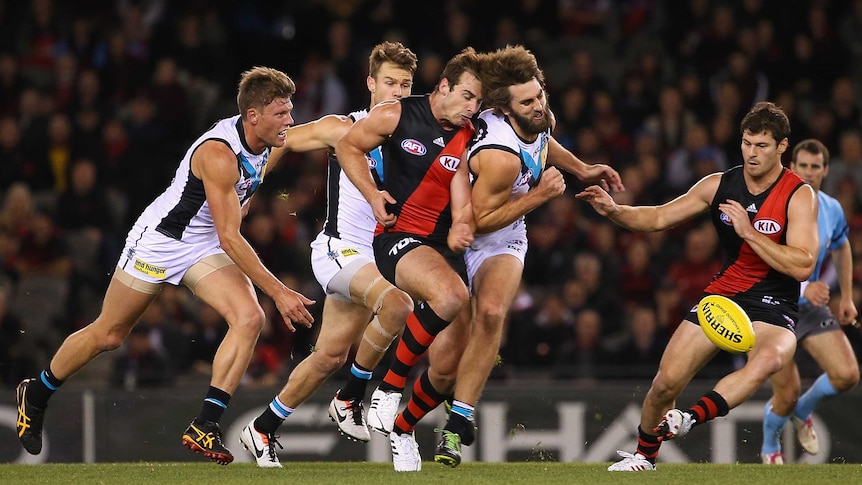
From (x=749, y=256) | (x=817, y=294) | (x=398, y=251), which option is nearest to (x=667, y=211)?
(x=749, y=256)

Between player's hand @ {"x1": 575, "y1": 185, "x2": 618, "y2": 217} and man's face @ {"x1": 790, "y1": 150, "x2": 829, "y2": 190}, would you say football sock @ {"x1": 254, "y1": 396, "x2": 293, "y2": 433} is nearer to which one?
player's hand @ {"x1": 575, "y1": 185, "x2": 618, "y2": 217}

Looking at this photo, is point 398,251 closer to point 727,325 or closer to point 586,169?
point 586,169

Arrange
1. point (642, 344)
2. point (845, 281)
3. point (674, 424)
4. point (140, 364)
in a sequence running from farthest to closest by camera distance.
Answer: point (140, 364) < point (642, 344) < point (845, 281) < point (674, 424)

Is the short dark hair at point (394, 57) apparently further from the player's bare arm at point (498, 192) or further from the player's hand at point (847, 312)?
the player's hand at point (847, 312)

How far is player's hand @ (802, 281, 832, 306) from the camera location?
8953 millimetres

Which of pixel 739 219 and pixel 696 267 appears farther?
pixel 696 267

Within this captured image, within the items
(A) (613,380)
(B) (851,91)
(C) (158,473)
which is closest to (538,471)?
(C) (158,473)

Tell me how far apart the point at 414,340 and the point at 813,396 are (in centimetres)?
372

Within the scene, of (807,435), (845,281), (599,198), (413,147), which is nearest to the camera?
(413,147)

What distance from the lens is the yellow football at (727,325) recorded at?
7.38m

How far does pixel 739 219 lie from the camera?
7551 mm

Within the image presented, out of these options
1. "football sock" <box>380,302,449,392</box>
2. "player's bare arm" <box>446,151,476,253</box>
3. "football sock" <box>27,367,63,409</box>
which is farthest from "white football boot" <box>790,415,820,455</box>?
"football sock" <box>27,367,63,409</box>

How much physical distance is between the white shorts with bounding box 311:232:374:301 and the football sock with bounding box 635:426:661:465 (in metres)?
2.01

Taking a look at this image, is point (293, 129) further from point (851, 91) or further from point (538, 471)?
point (851, 91)
